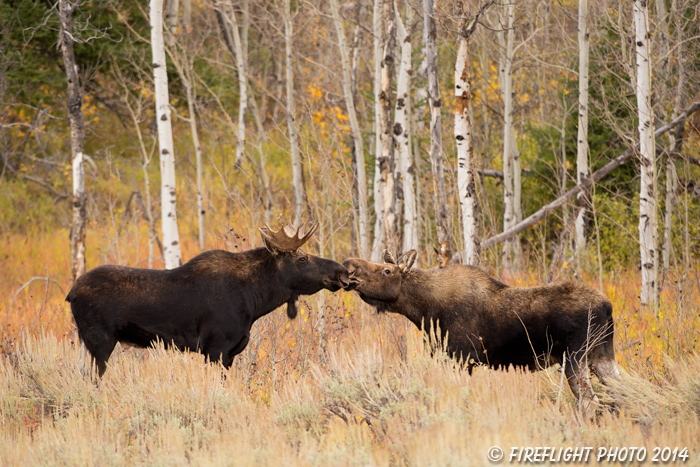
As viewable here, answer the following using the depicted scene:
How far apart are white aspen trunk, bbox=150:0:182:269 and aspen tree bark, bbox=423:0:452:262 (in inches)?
188

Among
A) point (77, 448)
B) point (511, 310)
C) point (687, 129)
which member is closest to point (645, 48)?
point (687, 129)

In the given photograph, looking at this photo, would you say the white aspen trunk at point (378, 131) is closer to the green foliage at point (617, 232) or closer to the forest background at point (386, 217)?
the forest background at point (386, 217)

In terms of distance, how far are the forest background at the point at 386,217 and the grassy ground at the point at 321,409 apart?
0.04 meters

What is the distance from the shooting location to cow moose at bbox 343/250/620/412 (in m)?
6.04

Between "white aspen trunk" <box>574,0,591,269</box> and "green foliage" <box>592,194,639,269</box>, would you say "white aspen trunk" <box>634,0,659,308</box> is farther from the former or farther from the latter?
"green foliage" <box>592,194,639,269</box>

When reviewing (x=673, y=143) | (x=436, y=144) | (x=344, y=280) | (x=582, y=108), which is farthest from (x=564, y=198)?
(x=344, y=280)

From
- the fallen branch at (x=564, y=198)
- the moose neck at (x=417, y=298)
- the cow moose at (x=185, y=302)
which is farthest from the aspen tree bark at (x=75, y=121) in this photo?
the fallen branch at (x=564, y=198)

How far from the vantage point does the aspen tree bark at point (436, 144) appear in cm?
901

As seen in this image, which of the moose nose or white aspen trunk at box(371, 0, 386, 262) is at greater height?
white aspen trunk at box(371, 0, 386, 262)

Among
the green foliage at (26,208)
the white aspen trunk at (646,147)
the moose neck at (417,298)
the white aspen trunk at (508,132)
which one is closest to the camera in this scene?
the moose neck at (417,298)

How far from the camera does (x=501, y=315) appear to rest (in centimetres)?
639

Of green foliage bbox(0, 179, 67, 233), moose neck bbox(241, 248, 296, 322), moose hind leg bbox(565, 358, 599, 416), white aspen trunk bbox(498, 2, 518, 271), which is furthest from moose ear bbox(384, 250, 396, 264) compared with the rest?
green foliage bbox(0, 179, 67, 233)

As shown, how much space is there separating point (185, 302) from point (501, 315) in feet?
10.1

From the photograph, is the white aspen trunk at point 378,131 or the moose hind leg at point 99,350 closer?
the moose hind leg at point 99,350
